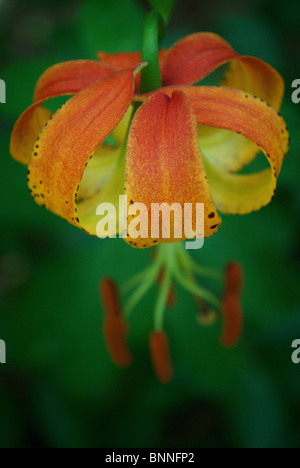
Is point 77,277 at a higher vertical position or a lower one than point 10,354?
higher

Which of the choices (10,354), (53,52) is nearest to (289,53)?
(53,52)

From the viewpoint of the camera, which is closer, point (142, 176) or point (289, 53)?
point (142, 176)

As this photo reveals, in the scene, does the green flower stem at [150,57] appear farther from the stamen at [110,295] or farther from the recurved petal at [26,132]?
the stamen at [110,295]

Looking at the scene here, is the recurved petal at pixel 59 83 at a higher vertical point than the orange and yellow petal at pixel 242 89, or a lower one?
lower

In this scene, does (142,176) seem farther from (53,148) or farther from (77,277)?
(77,277)

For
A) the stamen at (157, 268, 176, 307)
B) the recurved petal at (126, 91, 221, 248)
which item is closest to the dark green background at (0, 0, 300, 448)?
the stamen at (157, 268, 176, 307)

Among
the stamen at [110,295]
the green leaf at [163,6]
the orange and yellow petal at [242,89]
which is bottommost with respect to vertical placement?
the stamen at [110,295]

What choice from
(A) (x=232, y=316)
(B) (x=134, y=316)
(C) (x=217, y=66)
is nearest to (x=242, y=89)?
(C) (x=217, y=66)

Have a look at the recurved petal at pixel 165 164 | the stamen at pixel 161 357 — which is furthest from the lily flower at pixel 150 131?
the stamen at pixel 161 357
